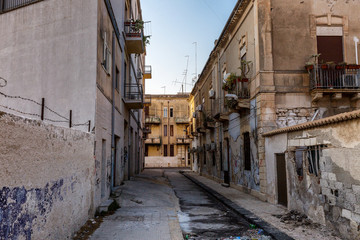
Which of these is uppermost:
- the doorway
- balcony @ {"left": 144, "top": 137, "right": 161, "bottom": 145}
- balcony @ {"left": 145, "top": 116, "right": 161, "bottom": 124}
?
balcony @ {"left": 145, "top": 116, "right": 161, "bottom": 124}

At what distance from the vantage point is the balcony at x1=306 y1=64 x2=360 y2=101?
479 inches

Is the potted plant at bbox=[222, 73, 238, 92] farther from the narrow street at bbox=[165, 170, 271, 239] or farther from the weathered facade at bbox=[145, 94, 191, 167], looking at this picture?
the weathered facade at bbox=[145, 94, 191, 167]

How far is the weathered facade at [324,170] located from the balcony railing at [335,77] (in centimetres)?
298

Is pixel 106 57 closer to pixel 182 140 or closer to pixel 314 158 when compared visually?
pixel 314 158

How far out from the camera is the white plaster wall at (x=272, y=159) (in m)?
11.0

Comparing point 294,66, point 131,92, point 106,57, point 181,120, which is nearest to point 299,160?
point 294,66

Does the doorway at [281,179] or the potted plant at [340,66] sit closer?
the doorway at [281,179]

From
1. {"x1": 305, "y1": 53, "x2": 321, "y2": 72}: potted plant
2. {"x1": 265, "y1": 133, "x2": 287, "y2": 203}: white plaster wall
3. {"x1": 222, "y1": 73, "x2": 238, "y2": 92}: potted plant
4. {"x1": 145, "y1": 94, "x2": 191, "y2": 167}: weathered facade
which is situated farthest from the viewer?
{"x1": 145, "y1": 94, "x2": 191, "y2": 167}: weathered facade

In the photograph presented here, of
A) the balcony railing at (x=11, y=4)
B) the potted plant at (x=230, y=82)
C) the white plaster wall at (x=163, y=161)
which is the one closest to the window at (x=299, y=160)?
the potted plant at (x=230, y=82)

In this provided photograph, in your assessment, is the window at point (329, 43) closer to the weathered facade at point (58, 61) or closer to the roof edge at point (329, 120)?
the roof edge at point (329, 120)

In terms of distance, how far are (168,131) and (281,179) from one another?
4239cm

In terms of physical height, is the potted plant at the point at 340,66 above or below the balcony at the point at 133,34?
below

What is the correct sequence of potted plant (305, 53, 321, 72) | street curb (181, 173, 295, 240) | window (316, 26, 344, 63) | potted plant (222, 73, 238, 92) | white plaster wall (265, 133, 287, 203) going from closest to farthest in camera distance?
street curb (181, 173, 295, 240) → white plaster wall (265, 133, 287, 203) → potted plant (305, 53, 321, 72) → window (316, 26, 344, 63) → potted plant (222, 73, 238, 92)

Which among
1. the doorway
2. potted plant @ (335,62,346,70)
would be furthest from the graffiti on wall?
potted plant @ (335,62,346,70)
